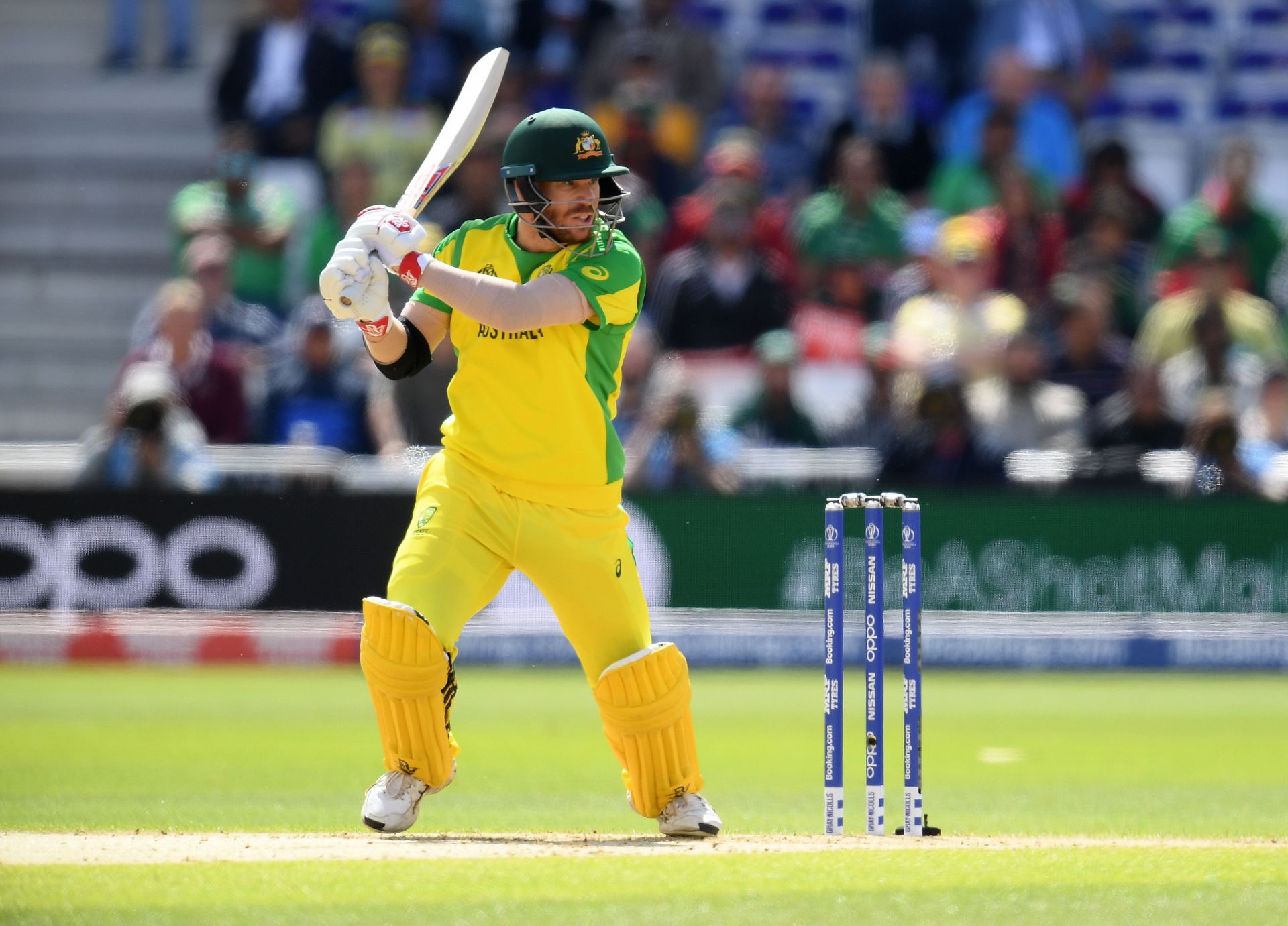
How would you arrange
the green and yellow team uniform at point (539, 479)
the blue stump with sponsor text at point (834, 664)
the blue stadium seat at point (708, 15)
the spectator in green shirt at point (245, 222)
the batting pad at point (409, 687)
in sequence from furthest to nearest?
the blue stadium seat at point (708, 15), the spectator in green shirt at point (245, 222), the blue stump with sponsor text at point (834, 664), the green and yellow team uniform at point (539, 479), the batting pad at point (409, 687)

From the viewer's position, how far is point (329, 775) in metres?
6.86

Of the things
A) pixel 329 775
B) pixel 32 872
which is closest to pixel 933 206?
pixel 329 775

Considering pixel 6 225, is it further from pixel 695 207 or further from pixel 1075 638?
pixel 1075 638

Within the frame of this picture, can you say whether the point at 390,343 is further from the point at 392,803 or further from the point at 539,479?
the point at 392,803

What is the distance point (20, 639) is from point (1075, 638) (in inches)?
227

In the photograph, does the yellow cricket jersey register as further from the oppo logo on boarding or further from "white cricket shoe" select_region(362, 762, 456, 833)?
the oppo logo on boarding

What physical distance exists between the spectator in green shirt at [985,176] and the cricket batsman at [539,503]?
8.37 m

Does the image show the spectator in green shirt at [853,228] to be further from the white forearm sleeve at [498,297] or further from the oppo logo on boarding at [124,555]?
the white forearm sleeve at [498,297]

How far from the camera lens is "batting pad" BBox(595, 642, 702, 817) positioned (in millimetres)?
4973

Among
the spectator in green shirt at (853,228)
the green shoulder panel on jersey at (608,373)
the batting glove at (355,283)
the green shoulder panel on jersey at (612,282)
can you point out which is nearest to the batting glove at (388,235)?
the batting glove at (355,283)

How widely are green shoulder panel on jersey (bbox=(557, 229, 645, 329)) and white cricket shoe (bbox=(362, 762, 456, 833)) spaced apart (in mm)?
1209

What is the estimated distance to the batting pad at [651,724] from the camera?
16.3 ft

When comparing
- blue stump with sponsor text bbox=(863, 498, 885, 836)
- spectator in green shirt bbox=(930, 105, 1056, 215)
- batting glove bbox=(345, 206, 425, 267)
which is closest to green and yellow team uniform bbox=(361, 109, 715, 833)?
batting glove bbox=(345, 206, 425, 267)

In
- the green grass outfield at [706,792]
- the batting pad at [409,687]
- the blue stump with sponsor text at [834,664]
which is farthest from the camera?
the blue stump with sponsor text at [834,664]
